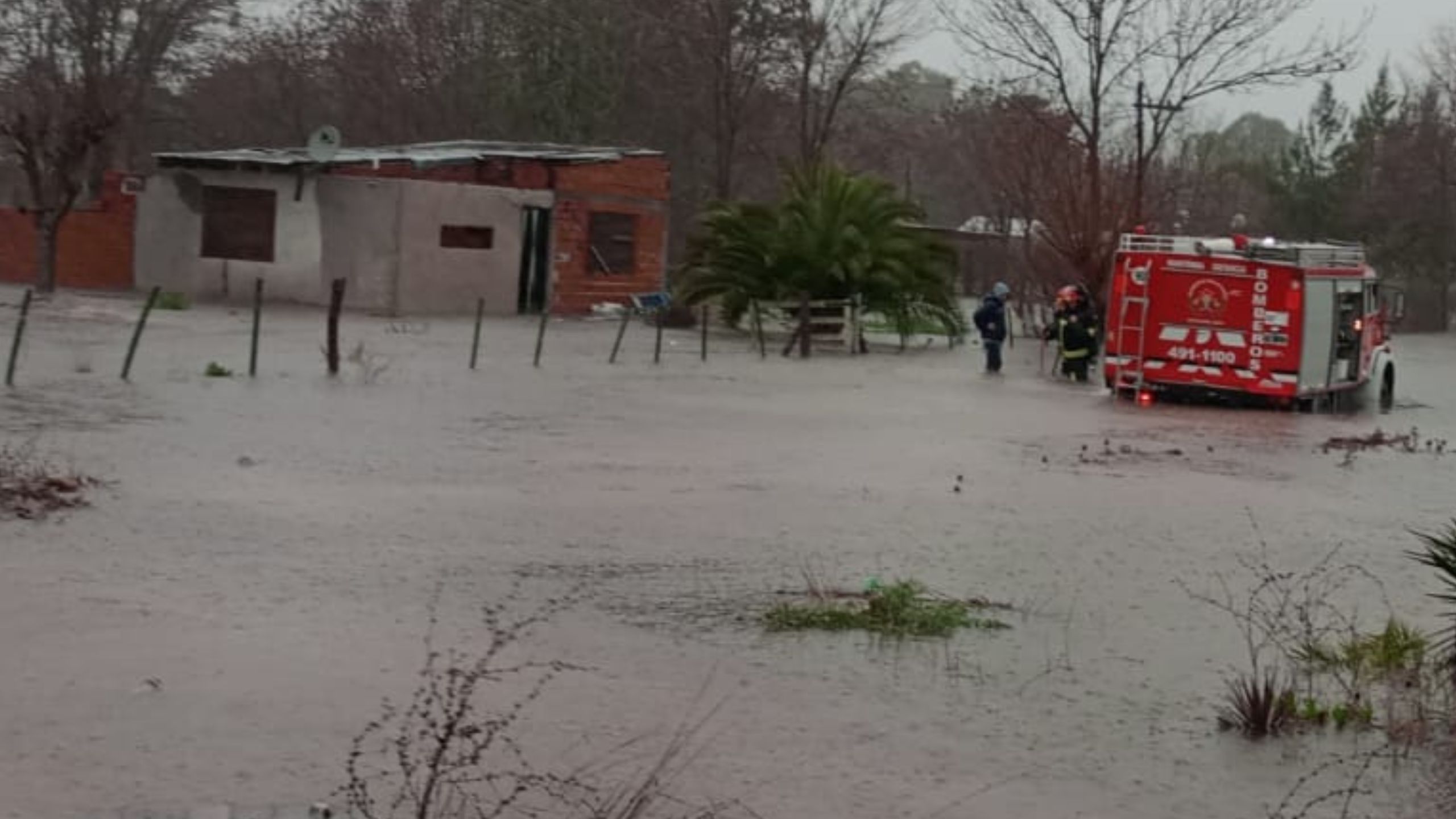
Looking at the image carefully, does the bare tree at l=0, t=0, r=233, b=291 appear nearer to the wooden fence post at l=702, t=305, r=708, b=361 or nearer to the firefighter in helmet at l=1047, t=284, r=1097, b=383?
the wooden fence post at l=702, t=305, r=708, b=361

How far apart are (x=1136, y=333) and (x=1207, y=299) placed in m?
1.06

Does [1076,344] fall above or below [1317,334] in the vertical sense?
below

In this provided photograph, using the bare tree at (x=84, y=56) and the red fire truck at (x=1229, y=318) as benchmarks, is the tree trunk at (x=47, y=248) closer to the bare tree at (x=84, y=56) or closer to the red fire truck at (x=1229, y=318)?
the bare tree at (x=84, y=56)

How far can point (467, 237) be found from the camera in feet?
134

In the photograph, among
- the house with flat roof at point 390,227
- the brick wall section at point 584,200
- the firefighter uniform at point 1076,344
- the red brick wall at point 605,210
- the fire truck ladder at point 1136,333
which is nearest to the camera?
the fire truck ladder at point 1136,333

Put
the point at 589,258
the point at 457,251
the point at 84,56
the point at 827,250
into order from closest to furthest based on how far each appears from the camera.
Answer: the point at 827,250 < the point at 457,251 < the point at 589,258 < the point at 84,56

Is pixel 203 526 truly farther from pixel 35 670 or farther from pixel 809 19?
pixel 809 19

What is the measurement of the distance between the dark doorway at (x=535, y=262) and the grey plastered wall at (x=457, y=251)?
347 millimetres

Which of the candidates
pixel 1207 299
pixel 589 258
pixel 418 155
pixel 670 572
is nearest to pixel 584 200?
pixel 589 258

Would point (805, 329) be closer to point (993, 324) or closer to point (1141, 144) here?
point (993, 324)

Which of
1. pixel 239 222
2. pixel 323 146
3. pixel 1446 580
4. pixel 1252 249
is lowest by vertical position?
pixel 1446 580

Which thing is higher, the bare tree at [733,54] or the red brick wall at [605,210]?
the bare tree at [733,54]

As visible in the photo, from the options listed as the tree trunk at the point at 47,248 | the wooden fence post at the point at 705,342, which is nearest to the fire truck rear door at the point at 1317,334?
the wooden fence post at the point at 705,342

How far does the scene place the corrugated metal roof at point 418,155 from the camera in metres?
39.4
